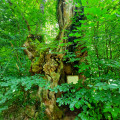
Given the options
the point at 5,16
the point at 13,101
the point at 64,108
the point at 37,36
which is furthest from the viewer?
the point at 37,36

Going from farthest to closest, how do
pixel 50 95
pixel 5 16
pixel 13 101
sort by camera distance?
pixel 13 101 < pixel 5 16 < pixel 50 95

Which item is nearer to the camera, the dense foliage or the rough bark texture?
the dense foliage

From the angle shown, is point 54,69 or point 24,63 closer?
point 54,69

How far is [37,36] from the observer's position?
10.3 feet

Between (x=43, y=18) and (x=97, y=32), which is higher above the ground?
(x=43, y=18)

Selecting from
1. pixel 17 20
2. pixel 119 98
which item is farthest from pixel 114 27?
pixel 17 20

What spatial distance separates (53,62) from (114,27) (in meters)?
1.56

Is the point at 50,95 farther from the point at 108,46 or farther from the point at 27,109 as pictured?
the point at 108,46

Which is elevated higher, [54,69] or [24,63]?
[24,63]

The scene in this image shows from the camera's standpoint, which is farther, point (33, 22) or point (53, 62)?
point (33, 22)

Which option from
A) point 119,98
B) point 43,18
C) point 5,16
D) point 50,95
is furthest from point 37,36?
point 119,98

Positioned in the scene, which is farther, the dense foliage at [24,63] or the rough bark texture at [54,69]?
the rough bark texture at [54,69]

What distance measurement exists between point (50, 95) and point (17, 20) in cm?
276

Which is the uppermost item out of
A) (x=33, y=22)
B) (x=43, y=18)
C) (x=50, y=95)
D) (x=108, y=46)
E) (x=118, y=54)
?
(x=43, y=18)
